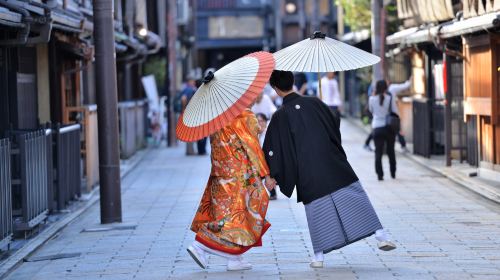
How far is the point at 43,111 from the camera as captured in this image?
20.3 m

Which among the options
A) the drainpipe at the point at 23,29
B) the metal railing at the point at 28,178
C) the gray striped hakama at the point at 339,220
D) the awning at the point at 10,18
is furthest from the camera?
the drainpipe at the point at 23,29

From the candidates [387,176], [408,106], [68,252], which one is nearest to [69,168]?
[68,252]

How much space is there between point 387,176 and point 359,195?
10982 mm

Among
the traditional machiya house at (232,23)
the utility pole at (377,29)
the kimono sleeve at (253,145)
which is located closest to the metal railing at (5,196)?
the kimono sleeve at (253,145)

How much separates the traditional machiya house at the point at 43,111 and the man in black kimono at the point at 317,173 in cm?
330

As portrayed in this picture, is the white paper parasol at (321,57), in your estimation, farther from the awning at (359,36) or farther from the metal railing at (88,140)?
the awning at (359,36)

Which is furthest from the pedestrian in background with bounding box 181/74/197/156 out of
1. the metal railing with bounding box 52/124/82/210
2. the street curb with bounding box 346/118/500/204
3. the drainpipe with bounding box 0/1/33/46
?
the drainpipe with bounding box 0/1/33/46

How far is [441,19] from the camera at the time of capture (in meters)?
23.6

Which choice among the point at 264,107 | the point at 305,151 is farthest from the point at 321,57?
the point at 264,107

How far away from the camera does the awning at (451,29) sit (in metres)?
16.9

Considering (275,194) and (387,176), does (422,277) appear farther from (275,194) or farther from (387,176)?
(387,176)

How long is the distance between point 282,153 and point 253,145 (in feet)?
0.90

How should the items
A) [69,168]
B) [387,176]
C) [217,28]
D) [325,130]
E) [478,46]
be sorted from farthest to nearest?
1. [217,28]
2. [387,176]
3. [478,46]
4. [69,168]
5. [325,130]

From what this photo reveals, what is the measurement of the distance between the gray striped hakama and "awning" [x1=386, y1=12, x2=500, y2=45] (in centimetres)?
669
